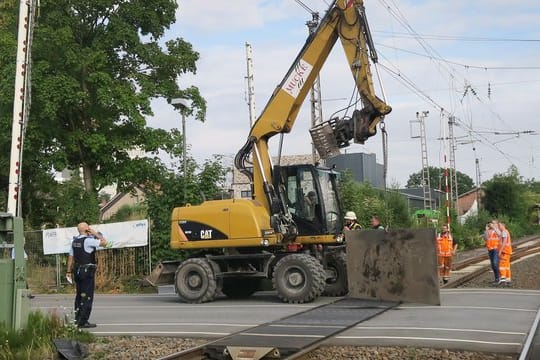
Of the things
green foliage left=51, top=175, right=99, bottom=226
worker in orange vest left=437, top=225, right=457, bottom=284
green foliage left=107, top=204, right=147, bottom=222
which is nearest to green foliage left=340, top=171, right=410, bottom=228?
worker in orange vest left=437, top=225, right=457, bottom=284

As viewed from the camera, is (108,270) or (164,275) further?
(108,270)

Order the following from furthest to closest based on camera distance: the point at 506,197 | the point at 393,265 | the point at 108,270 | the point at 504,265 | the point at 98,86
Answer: the point at 506,197
the point at 98,86
the point at 108,270
the point at 504,265
the point at 393,265

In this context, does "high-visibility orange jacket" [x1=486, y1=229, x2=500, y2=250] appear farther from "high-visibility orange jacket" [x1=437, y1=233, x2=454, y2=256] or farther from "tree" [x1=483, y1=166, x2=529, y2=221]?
"tree" [x1=483, y1=166, x2=529, y2=221]

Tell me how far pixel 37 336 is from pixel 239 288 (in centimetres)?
818

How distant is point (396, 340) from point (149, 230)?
13.8 metres

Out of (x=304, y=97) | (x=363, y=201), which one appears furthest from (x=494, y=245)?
(x=363, y=201)

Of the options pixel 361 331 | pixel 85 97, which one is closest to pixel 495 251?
pixel 361 331

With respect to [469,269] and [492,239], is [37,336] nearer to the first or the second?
[492,239]

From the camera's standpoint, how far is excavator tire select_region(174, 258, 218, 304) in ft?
52.2

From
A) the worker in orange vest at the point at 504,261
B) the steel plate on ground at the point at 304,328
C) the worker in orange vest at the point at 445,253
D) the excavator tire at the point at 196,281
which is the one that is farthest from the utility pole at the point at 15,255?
the worker in orange vest at the point at 504,261

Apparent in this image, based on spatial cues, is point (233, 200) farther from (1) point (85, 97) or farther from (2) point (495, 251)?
(1) point (85, 97)

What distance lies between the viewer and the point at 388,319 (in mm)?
11992

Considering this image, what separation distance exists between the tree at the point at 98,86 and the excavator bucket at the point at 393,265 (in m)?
13.7

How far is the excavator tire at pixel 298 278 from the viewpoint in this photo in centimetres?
1475
